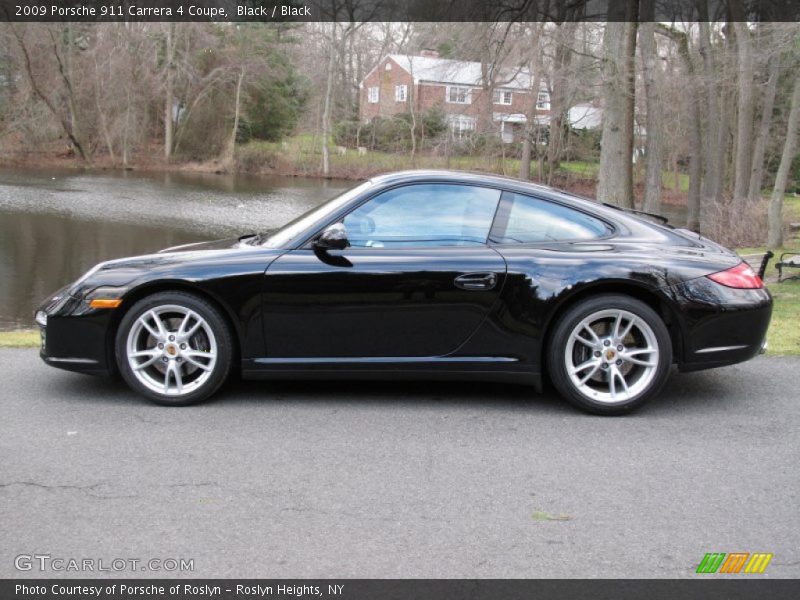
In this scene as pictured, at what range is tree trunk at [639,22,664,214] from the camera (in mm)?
23406

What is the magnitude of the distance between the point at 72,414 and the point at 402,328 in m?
2.00

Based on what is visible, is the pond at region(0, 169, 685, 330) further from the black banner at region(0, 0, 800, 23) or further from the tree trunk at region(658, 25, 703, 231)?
the black banner at region(0, 0, 800, 23)

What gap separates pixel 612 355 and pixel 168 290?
269 cm

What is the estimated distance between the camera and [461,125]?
1542 inches

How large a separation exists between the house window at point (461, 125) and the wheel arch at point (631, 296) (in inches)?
1336

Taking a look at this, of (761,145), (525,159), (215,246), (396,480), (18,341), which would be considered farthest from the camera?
(525,159)

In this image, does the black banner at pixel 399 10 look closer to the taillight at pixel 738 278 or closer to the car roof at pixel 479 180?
the car roof at pixel 479 180

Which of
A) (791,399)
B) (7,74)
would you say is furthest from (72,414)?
(7,74)

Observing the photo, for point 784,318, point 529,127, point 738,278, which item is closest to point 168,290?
point 738,278

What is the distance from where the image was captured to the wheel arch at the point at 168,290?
500 centimetres

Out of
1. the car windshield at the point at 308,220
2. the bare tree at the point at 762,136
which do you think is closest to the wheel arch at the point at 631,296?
the car windshield at the point at 308,220

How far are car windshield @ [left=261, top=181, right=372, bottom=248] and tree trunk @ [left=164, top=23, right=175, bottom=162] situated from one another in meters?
49.1

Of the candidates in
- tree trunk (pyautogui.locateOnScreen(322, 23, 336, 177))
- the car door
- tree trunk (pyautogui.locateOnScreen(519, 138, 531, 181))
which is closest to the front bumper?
the car door

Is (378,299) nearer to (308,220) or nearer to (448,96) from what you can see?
(308,220)
